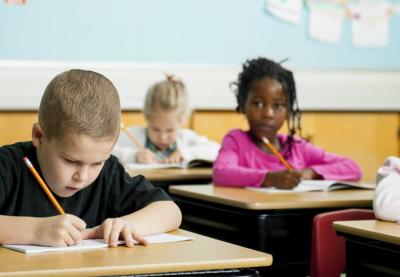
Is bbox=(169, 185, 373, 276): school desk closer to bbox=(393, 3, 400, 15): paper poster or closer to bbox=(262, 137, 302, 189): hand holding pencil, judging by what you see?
bbox=(262, 137, 302, 189): hand holding pencil

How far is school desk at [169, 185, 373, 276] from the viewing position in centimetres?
285

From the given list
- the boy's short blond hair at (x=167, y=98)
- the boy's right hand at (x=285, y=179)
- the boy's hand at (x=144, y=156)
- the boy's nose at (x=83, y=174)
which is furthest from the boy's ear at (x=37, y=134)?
the boy's short blond hair at (x=167, y=98)

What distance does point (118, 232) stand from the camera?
2000 millimetres

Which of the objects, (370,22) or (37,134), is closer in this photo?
(37,134)

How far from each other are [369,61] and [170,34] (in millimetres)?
1353

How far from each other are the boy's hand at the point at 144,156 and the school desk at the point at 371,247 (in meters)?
2.01

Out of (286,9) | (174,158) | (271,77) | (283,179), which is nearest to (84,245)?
(283,179)

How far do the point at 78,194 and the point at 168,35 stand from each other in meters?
2.77

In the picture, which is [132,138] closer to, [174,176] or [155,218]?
[174,176]

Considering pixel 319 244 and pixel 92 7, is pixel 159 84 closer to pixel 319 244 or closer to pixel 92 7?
pixel 92 7

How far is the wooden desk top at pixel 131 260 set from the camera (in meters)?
1.69

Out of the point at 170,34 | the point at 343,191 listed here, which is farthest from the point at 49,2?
the point at 343,191

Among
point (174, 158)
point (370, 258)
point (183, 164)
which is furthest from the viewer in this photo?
point (174, 158)

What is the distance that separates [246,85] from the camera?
12.7 ft
